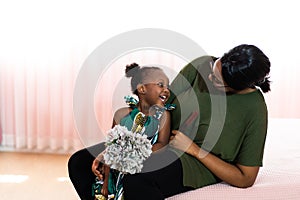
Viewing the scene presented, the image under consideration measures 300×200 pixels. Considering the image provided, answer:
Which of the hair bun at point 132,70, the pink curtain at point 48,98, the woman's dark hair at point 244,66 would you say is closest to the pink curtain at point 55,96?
the pink curtain at point 48,98

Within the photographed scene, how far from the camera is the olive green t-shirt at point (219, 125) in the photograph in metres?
1.64

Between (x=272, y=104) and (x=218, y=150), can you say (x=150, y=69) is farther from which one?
(x=272, y=104)

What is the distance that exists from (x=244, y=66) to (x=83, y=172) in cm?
74

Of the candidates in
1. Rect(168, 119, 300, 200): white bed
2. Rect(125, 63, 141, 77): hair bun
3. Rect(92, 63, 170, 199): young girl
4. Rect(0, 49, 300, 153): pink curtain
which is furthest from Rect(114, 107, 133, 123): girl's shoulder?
Rect(0, 49, 300, 153): pink curtain

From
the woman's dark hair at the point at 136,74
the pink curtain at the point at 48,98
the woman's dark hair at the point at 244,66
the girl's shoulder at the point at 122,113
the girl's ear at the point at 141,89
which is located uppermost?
the woman's dark hair at the point at 244,66

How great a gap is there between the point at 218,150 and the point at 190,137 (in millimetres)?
117

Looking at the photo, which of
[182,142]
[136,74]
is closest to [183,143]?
[182,142]

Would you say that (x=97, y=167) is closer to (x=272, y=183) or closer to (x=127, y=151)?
(x=127, y=151)

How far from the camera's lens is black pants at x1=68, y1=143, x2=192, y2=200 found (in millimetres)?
1581

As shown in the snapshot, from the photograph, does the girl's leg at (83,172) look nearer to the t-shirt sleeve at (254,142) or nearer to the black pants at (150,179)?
the black pants at (150,179)

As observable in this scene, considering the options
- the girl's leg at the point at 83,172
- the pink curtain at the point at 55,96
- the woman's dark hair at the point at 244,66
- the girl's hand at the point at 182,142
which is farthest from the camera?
the pink curtain at the point at 55,96

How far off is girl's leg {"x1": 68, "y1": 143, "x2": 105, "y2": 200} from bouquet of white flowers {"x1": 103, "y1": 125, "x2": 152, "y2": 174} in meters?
0.24

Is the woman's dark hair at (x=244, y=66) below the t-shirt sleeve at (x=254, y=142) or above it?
above

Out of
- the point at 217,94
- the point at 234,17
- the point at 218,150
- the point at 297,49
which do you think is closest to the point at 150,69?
the point at 217,94
